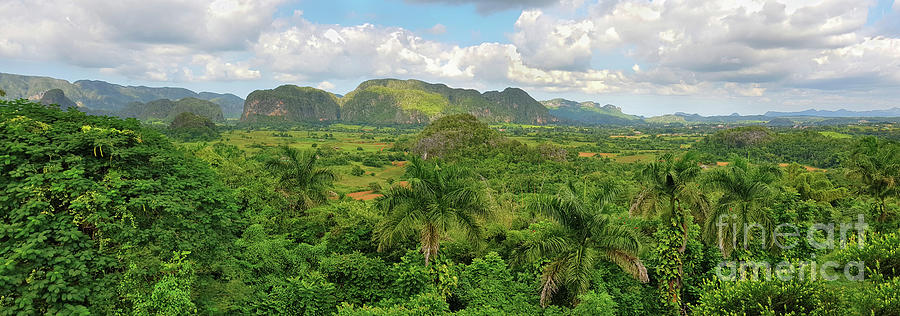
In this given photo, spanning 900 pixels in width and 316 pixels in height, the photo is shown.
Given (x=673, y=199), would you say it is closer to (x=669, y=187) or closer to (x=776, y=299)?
(x=669, y=187)

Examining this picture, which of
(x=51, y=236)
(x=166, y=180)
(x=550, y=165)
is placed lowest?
(x=550, y=165)

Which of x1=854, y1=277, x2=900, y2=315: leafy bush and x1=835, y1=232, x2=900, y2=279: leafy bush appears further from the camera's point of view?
x1=835, y1=232, x2=900, y2=279: leafy bush

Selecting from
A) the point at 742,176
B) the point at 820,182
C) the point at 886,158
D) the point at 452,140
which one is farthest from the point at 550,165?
the point at 742,176

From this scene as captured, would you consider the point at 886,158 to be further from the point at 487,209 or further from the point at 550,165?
the point at 550,165

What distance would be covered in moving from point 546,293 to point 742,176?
10.6 metres

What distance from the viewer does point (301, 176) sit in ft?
78.6

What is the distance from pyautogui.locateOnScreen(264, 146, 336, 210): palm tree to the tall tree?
18379mm

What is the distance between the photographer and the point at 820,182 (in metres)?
37.7

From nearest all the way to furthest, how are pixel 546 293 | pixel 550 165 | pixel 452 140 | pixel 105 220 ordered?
pixel 105 220 → pixel 546 293 → pixel 550 165 → pixel 452 140

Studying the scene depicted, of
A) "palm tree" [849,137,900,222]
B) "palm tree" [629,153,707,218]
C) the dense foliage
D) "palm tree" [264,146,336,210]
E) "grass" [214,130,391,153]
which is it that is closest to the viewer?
the dense foliage

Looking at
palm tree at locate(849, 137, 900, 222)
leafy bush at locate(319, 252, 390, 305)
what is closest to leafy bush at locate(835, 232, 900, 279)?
leafy bush at locate(319, 252, 390, 305)

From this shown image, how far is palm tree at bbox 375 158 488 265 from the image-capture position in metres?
14.2

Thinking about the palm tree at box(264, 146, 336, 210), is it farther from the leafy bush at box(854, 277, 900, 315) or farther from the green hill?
the green hill

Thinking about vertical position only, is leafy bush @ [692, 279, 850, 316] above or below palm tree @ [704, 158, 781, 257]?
below
